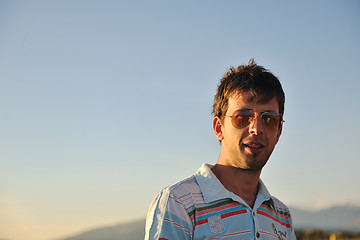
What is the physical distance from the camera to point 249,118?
3.68 metres

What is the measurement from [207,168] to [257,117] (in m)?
0.62

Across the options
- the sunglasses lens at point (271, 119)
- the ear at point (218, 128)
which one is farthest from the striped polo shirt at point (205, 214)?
the sunglasses lens at point (271, 119)

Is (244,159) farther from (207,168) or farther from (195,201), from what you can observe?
(195,201)

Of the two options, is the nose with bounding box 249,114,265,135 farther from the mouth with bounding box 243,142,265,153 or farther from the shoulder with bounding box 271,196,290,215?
the shoulder with bounding box 271,196,290,215

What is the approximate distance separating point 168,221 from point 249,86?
1473mm

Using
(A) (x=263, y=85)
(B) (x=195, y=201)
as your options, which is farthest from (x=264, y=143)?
(B) (x=195, y=201)

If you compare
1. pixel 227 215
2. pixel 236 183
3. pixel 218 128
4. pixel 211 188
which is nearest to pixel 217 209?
pixel 227 215

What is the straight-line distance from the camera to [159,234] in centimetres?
298

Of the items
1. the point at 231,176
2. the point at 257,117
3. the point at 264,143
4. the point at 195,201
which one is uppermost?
the point at 257,117

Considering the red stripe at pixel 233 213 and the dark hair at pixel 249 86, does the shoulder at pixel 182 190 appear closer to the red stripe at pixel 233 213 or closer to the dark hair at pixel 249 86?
the red stripe at pixel 233 213

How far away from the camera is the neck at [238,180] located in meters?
3.67

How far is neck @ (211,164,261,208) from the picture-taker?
145 inches

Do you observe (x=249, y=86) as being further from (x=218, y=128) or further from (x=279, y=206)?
(x=279, y=206)

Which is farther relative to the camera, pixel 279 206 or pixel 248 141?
pixel 279 206
